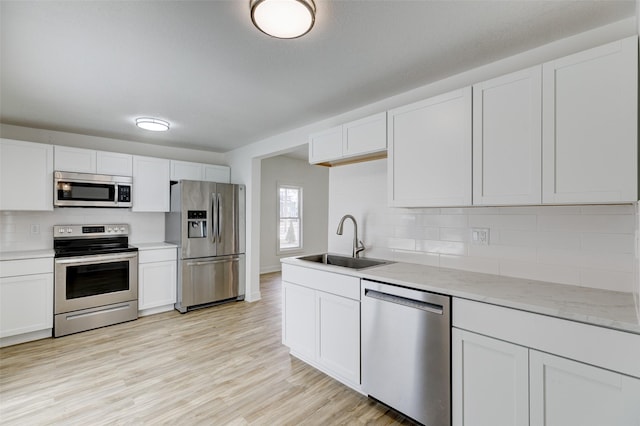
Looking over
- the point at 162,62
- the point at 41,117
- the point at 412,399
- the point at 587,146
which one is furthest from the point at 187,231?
the point at 587,146

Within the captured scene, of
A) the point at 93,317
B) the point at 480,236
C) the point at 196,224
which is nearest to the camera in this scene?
the point at 480,236

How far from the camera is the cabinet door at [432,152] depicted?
6.50 feet

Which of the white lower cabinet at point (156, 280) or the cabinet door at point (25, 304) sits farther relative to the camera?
the white lower cabinet at point (156, 280)

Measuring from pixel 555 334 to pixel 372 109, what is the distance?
7.75 ft

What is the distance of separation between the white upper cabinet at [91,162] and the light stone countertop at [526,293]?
11.3 feet

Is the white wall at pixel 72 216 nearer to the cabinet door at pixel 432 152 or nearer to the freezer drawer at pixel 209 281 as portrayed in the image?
the freezer drawer at pixel 209 281

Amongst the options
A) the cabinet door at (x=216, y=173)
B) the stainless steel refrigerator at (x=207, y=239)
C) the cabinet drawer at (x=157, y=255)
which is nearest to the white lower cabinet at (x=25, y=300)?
the cabinet drawer at (x=157, y=255)

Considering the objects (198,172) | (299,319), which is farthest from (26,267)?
(299,319)

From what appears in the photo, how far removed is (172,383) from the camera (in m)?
2.39

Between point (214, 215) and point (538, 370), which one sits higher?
point (214, 215)

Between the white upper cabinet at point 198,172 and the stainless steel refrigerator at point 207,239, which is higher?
the white upper cabinet at point 198,172

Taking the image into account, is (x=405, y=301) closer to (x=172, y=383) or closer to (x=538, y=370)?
(x=538, y=370)

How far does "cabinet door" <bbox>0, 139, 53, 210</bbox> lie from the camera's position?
322 cm

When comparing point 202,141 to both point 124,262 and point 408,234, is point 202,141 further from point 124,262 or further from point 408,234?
point 408,234
